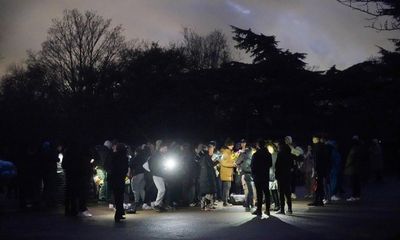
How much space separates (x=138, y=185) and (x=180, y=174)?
139 cm

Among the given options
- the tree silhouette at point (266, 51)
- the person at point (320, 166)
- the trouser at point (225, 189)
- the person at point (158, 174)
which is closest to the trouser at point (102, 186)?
the person at point (158, 174)

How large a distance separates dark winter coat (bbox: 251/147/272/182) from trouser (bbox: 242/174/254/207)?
4.57 ft

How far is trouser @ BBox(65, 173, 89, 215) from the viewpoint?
615 inches

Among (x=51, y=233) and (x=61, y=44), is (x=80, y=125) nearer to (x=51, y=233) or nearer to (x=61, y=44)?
(x=61, y=44)

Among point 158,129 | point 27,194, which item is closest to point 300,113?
point 158,129

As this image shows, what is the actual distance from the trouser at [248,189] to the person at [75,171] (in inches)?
181

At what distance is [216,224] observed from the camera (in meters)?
13.6

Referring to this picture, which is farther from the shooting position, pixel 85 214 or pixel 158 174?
pixel 158 174

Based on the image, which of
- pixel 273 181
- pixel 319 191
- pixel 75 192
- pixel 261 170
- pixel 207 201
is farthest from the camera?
pixel 207 201

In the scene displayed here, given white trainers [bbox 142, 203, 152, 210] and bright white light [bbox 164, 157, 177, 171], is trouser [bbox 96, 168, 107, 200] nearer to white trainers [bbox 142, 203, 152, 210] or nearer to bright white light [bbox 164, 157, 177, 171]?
white trainers [bbox 142, 203, 152, 210]

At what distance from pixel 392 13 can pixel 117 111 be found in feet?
141

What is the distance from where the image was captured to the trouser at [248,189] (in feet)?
54.7

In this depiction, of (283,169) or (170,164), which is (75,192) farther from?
(283,169)

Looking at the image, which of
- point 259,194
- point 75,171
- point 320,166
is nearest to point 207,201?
point 259,194
